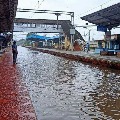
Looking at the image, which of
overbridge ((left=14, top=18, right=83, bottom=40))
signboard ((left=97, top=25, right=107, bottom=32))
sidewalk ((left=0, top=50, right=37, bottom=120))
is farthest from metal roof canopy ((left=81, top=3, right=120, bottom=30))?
overbridge ((left=14, top=18, right=83, bottom=40))

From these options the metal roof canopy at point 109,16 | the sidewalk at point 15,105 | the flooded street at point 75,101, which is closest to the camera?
the sidewalk at point 15,105

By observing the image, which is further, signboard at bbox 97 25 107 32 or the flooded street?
signboard at bbox 97 25 107 32

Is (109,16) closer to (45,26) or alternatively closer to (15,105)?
(15,105)

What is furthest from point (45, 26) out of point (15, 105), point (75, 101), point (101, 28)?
point (15, 105)

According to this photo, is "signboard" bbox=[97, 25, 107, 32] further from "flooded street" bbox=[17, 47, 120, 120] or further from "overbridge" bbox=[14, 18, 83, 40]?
"flooded street" bbox=[17, 47, 120, 120]

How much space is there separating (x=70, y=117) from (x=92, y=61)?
2113 cm

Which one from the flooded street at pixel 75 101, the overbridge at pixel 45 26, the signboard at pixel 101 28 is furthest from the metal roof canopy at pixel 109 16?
the overbridge at pixel 45 26

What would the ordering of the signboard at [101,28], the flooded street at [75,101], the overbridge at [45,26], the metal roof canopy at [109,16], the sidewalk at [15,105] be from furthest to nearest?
the overbridge at [45,26], the signboard at [101,28], the metal roof canopy at [109,16], the flooded street at [75,101], the sidewalk at [15,105]

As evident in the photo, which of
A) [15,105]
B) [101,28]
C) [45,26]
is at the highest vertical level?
[45,26]

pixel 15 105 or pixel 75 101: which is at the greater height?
pixel 15 105

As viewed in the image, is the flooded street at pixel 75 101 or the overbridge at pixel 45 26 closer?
the flooded street at pixel 75 101

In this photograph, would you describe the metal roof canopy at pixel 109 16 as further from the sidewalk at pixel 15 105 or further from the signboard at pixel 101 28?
the sidewalk at pixel 15 105

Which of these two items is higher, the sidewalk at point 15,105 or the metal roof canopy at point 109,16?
the metal roof canopy at point 109,16

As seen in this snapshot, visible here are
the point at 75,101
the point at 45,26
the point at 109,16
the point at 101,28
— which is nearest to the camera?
the point at 75,101
